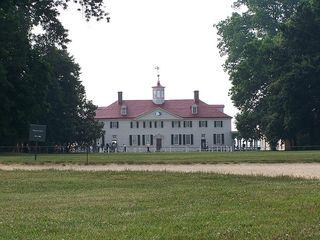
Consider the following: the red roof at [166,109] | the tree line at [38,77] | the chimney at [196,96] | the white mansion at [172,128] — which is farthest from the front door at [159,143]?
the tree line at [38,77]

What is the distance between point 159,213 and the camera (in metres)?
11.1

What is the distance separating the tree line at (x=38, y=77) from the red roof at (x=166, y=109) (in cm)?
3744

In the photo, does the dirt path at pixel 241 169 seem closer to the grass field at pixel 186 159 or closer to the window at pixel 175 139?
the grass field at pixel 186 159

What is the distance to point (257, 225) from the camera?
9.23 meters

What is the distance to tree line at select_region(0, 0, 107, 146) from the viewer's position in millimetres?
28438

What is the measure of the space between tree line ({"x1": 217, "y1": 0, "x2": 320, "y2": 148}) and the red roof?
3911cm

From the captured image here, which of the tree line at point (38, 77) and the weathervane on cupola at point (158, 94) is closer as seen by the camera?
the tree line at point (38, 77)

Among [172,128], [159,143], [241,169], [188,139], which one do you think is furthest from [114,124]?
[241,169]

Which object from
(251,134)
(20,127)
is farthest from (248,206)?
(251,134)

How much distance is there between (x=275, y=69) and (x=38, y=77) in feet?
88.7

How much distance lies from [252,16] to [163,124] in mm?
43429

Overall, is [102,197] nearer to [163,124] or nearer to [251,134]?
[251,134]

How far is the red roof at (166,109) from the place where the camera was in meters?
117

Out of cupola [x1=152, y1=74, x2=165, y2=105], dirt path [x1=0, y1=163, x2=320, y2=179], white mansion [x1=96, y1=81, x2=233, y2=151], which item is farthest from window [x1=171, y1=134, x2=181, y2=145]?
dirt path [x1=0, y1=163, x2=320, y2=179]
